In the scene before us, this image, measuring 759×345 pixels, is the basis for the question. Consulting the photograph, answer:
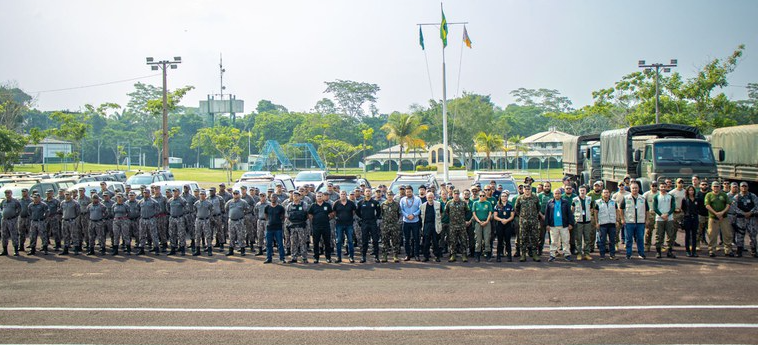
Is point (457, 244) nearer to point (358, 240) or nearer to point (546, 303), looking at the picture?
point (358, 240)

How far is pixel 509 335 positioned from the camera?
814 centimetres

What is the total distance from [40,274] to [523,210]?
405 inches

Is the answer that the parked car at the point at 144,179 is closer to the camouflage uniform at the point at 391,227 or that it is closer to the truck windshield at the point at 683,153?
the camouflage uniform at the point at 391,227

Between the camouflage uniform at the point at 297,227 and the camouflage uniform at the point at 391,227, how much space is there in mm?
1772

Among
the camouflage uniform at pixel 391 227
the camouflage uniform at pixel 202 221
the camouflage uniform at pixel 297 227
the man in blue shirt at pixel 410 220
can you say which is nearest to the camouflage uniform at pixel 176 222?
the camouflage uniform at pixel 202 221

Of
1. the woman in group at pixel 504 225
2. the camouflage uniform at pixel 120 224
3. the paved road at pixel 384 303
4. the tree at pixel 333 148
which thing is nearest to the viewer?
the paved road at pixel 384 303

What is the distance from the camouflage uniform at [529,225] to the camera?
1395 cm

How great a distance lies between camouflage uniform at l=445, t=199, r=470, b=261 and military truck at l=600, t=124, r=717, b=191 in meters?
7.50

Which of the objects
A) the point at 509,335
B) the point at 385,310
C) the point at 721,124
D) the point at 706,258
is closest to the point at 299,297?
the point at 385,310

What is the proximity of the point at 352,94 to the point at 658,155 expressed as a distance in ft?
343

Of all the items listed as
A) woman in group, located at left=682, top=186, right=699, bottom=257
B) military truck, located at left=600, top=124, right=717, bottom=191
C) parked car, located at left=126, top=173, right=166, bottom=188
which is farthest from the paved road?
parked car, located at left=126, top=173, right=166, bottom=188

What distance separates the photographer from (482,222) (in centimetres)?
1416

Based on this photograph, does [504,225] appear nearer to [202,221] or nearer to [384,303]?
[384,303]

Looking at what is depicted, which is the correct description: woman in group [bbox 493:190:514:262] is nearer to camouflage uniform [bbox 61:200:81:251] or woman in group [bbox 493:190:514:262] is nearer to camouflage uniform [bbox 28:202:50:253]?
camouflage uniform [bbox 61:200:81:251]
